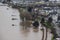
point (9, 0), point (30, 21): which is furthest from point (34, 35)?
point (9, 0)

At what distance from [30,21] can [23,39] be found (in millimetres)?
1887

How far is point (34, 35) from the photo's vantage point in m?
6.16

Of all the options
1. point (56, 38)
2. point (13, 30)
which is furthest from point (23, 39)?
point (56, 38)

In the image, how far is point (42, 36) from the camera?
564 cm

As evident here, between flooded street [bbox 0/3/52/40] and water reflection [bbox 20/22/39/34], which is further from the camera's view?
water reflection [bbox 20/22/39/34]

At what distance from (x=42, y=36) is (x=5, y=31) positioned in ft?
5.21

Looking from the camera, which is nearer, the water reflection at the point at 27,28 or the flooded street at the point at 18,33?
the flooded street at the point at 18,33

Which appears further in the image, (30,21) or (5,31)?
(30,21)

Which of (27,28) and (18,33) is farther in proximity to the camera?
(27,28)

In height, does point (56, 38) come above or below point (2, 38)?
above

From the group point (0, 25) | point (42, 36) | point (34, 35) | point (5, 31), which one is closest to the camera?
point (42, 36)

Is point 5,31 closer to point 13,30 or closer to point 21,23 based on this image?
point 13,30

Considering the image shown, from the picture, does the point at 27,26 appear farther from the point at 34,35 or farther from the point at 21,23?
the point at 34,35

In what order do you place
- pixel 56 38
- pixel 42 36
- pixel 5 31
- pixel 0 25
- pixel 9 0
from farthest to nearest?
pixel 9 0 → pixel 0 25 → pixel 5 31 → pixel 42 36 → pixel 56 38
